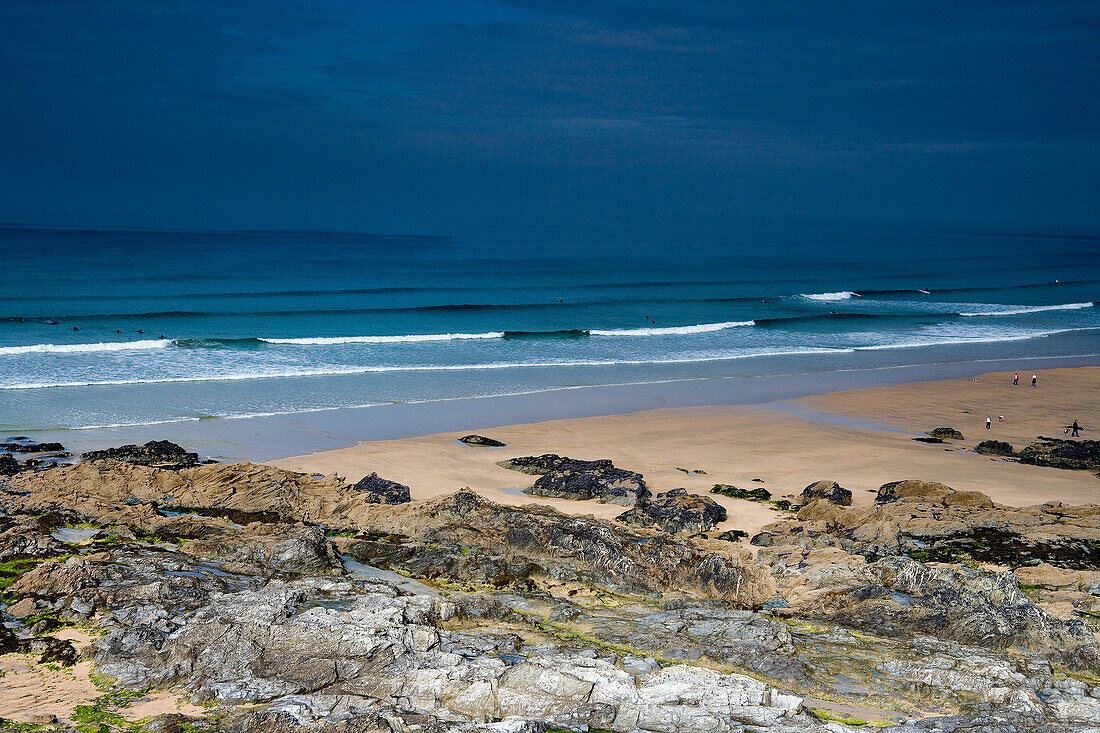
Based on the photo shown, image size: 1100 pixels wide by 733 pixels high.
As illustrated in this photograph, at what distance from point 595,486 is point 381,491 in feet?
11.4

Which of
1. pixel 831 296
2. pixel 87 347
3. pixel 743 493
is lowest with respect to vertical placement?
pixel 743 493

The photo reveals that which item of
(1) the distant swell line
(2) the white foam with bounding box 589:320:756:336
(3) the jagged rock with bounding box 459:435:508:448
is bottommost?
(3) the jagged rock with bounding box 459:435:508:448

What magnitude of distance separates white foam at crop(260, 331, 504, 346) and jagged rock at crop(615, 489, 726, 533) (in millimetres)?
22306

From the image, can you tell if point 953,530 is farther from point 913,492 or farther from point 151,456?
point 151,456

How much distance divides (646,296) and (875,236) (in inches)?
3128

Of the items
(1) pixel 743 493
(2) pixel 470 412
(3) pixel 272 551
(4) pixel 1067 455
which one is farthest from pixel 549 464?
(4) pixel 1067 455

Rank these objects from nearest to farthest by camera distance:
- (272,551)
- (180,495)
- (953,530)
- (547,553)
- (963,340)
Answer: (272,551)
(547,553)
(953,530)
(180,495)
(963,340)

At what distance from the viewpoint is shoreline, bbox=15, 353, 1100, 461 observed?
1827cm

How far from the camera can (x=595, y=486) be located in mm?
14906

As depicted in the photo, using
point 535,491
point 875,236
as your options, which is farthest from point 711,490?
point 875,236

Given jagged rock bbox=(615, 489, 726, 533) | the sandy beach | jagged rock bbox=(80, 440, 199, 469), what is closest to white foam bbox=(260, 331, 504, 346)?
the sandy beach

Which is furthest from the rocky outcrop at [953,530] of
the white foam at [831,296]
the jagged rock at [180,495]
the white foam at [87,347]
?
the white foam at [831,296]

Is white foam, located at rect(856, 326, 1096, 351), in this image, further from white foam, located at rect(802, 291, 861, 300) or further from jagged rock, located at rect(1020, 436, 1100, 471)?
jagged rock, located at rect(1020, 436, 1100, 471)

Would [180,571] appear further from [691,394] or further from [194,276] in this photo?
[194,276]
